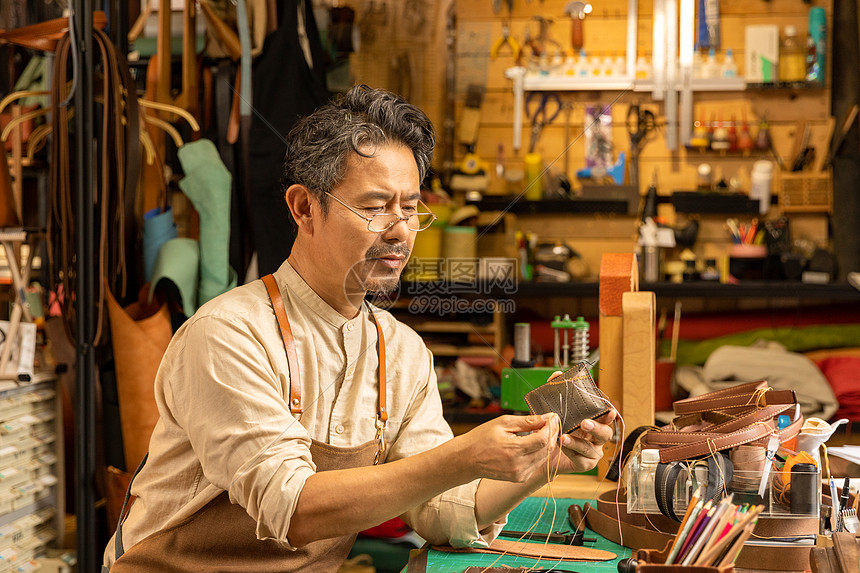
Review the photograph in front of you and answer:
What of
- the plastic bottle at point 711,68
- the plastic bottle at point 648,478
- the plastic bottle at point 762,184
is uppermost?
the plastic bottle at point 711,68

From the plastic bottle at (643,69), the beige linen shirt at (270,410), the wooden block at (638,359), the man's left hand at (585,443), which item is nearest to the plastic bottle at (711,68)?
the plastic bottle at (643,69)

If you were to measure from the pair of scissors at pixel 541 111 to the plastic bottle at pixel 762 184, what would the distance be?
995 mm

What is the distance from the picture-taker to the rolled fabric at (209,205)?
9.34ft

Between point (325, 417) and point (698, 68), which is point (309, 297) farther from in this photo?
point (698, 68)

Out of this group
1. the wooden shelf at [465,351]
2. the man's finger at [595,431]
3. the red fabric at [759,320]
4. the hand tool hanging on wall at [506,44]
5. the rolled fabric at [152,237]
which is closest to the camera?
the man's finger at [595,431]

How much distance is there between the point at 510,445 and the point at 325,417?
18.2 inches

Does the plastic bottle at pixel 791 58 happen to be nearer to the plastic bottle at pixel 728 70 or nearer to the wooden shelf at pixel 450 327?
the plastic bottle at pixel 728 70

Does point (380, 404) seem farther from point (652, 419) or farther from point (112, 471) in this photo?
point (112, 471)

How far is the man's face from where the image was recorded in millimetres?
1324

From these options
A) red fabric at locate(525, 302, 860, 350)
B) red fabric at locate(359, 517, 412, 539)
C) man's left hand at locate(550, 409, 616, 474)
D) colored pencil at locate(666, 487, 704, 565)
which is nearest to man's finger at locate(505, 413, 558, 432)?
man's left hand at locate(550, 409, 616, 474)

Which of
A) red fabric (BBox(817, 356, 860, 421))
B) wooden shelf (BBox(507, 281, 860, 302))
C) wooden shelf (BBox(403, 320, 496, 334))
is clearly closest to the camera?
wooden shelf (BBox(403, 320, 496, 334))

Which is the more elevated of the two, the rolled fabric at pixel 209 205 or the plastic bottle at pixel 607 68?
the plastic bottle at pixel 607 68

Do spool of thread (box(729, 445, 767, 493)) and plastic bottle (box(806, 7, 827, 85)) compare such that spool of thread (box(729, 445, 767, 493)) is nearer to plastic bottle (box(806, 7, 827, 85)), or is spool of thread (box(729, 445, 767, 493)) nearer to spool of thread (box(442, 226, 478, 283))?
spool of thread (box(442, 226, 478, 283))

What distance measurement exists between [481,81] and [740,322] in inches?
67.3
